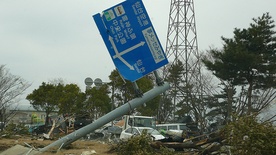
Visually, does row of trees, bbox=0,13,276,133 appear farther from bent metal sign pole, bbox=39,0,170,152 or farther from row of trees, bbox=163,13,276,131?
bent metal sign pole, bbox=39,0,170,152

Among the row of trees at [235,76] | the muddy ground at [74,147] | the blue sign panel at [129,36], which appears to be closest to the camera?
the blue sign panel at [129,36]

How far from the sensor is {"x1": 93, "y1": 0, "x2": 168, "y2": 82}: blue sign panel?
32.2 ft

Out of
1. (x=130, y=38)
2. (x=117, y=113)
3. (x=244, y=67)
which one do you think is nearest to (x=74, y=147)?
(x=117, y=113)

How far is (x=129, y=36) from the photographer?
32.1 ft

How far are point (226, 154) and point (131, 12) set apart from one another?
14.7ft

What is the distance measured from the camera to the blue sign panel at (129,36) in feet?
32.2

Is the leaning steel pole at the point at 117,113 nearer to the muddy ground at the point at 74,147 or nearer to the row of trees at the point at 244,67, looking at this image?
the muddy ground at the point at 74,147

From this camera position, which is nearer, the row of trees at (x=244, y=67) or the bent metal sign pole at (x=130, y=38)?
the bent metal sign pole at (x=130, y=38)

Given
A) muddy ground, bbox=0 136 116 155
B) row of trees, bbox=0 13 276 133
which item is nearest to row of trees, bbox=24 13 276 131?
row of trees, bbox=0 13 276 133

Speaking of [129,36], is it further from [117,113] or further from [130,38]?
[117,113]

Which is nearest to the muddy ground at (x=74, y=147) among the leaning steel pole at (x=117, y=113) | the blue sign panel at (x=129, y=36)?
the leaning steel pole at (x=117, y=113)

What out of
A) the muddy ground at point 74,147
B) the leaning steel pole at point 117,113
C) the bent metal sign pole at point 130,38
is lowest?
the muddy ground at point 74,147

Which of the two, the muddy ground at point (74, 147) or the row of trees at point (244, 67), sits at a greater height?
the row of trees at point (244, 67)

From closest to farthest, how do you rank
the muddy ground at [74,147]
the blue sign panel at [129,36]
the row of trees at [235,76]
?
the blue sign panel at [129,36] < the muddy ground at [74,147] < the row of trees at [235,76]
